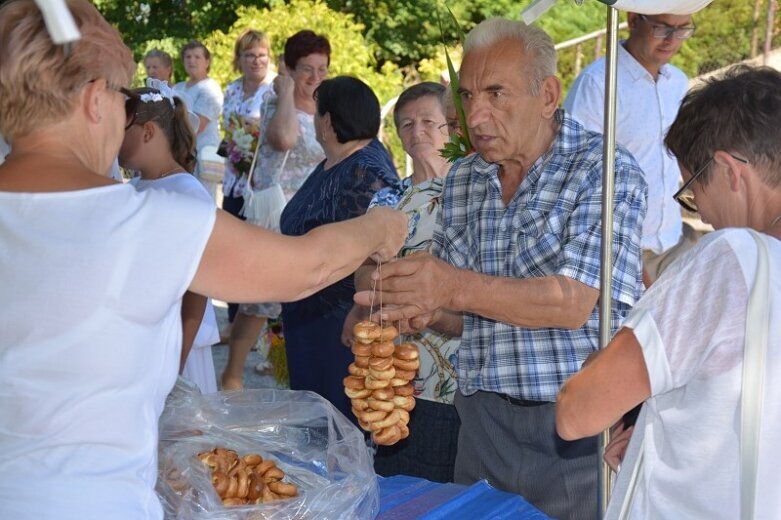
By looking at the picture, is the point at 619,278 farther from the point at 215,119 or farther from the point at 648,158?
the point at 215,119

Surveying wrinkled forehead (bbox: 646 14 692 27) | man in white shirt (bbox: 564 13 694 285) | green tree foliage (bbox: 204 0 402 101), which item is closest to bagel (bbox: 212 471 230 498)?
man in white shirt (bbox: 564 13 694 285)

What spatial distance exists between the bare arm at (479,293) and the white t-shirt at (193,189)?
90cm

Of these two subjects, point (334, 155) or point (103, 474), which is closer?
point (103, 474)

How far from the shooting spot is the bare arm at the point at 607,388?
5.77 ft

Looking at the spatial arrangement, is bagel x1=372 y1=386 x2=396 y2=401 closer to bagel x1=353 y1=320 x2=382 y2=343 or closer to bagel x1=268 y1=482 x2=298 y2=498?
bagel x1=353 y1=320 x2=382 y2=343

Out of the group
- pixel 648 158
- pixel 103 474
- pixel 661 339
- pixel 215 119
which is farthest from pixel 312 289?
pixel 215 119

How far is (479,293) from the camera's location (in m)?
2.51

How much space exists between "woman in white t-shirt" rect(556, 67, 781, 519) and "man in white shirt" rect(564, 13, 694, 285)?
2704 millimetres

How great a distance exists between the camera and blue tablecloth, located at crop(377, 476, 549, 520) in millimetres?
2459

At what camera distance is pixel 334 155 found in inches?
181

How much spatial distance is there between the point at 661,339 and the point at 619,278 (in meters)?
0.87

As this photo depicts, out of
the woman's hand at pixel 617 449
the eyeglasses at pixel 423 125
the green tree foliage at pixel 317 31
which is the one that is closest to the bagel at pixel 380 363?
the woman's hand at pixel 617 449

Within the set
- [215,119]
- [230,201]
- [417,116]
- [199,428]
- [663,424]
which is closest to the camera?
[663,424]

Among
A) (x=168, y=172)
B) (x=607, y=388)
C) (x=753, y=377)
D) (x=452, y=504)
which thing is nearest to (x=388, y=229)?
(x=607, y=388)
